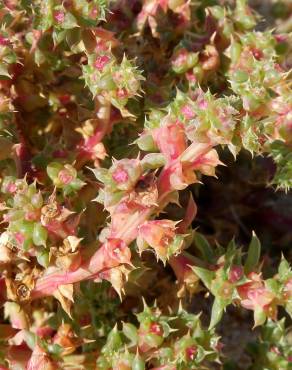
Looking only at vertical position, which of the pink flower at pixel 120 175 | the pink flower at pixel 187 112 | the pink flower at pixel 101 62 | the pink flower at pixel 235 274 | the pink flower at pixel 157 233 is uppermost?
the pink flower at pixel 187 112

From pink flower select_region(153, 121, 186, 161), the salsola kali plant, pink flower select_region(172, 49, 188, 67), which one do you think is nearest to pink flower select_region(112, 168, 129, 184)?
the salsola kali plant

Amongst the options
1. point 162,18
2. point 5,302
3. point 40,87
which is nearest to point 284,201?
point 162,18

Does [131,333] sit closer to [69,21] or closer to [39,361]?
[39,361]

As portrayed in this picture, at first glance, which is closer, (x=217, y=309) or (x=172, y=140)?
(x=172, y=140)

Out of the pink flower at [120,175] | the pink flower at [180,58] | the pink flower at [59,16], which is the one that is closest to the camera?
the pink flower at [120,175]

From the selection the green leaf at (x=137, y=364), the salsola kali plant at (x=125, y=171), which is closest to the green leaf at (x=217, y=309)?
the salsola kali plant at (x=125, y=171)

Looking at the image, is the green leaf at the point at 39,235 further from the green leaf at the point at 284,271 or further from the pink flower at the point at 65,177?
the green leaf at the point at 284,271

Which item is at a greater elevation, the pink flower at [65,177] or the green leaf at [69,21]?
the green leaf at [69,21]

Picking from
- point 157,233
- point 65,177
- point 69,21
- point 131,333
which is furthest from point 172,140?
point 131,333
